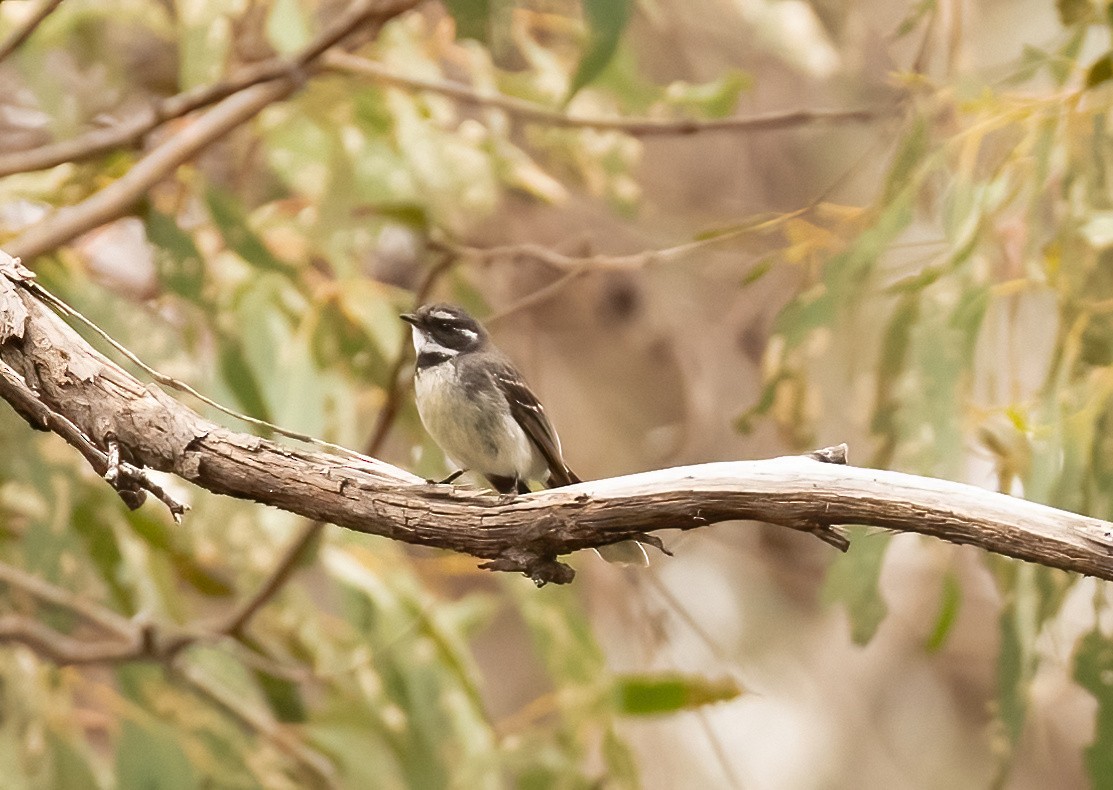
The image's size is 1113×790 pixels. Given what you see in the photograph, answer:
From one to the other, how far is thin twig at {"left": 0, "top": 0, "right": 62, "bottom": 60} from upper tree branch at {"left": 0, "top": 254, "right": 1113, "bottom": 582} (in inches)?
51.5

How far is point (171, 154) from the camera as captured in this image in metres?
2.94

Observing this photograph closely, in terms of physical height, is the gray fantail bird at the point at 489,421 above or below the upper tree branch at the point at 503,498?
above

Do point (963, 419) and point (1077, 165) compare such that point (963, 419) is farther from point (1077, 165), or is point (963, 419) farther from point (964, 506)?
point (964, 506)

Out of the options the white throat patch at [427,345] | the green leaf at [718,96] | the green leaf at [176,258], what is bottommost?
the white throat patch at [427,345]

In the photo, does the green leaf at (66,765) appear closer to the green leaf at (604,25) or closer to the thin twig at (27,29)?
the thin twig at (27,29)

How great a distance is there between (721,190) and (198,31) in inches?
113

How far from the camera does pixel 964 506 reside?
136cm

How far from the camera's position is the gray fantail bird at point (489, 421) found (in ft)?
7.43

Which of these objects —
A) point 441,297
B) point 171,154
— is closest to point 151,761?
point 171,154

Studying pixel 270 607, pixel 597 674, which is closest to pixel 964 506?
pixel 597 674

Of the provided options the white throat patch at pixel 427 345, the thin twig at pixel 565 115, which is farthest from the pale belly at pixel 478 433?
the thin twig at pixel 565 115

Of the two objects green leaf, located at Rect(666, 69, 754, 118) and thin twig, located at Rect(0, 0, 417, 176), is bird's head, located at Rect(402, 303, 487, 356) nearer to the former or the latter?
thin twig, located at Rect(0, 0, 417, 176)

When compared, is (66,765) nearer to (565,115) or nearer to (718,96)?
(565,115)

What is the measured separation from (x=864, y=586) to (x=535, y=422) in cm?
65
